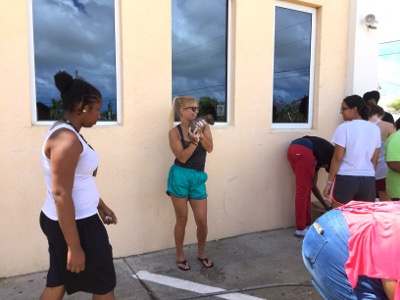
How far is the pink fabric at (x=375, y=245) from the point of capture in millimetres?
1435

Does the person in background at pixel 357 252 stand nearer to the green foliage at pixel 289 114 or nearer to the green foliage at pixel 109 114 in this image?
the green foliage at pixel 109 114

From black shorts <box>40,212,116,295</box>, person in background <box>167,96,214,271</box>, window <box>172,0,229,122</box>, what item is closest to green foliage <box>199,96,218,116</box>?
window <box>172,0,229,122</box>

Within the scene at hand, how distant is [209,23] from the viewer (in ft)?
13.8

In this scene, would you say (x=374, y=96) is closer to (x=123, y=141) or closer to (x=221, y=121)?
(x=221, y=121)

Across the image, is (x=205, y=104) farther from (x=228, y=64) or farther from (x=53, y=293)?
(x=53, y=293)

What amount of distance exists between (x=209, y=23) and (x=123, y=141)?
1810 mm

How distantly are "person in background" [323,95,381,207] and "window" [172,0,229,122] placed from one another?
143cm

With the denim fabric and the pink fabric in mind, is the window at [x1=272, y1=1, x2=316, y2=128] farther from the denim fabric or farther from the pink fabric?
the pink fabric

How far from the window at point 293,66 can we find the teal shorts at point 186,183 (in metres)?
1.83

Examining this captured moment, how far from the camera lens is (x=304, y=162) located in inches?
172

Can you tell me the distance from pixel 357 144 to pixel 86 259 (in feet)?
9.14

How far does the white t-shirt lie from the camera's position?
3.50 metres

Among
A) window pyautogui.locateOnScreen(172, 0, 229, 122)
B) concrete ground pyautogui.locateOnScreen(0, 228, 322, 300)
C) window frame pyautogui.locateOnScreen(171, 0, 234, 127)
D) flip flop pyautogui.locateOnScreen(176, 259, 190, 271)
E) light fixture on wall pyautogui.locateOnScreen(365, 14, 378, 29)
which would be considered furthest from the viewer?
light fixture on wall pyautogui.locateOnScreen(365, 14, 378, 29)

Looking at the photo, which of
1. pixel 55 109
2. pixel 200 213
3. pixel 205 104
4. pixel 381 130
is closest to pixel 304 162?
pixel 381 130
